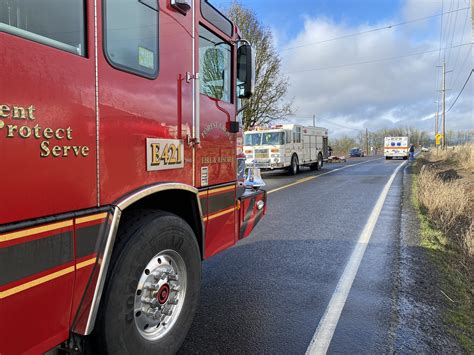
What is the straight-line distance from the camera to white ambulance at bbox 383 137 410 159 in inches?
1853

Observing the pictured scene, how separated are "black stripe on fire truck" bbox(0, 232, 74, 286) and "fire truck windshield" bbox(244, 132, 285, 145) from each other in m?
19.6

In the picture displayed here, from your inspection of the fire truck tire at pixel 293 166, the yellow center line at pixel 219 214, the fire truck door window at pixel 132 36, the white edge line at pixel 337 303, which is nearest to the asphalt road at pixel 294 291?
the white edge line at pixel 337 303

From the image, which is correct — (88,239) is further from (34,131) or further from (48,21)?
(48,21)

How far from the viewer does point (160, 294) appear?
278cm

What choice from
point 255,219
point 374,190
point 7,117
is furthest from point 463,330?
point 374,190

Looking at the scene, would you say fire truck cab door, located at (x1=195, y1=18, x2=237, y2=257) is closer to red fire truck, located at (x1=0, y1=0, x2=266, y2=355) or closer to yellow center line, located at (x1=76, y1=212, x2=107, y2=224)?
red fire truck, located at (x1=0, y1=0, x2=266, y2=355)

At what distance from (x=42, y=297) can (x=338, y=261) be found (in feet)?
14.1

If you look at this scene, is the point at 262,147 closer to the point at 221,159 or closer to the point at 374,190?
the point at 374,190

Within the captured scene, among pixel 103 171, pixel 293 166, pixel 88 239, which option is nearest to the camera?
pixel 88 239

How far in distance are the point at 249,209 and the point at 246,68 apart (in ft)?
5.18

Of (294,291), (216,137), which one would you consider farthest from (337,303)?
(216,137)

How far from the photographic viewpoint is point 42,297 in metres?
1.93

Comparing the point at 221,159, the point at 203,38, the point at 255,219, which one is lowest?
the point at 255,219

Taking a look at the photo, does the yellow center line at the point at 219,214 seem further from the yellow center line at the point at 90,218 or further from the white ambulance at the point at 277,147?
the white ambulance at the point at 277,147
